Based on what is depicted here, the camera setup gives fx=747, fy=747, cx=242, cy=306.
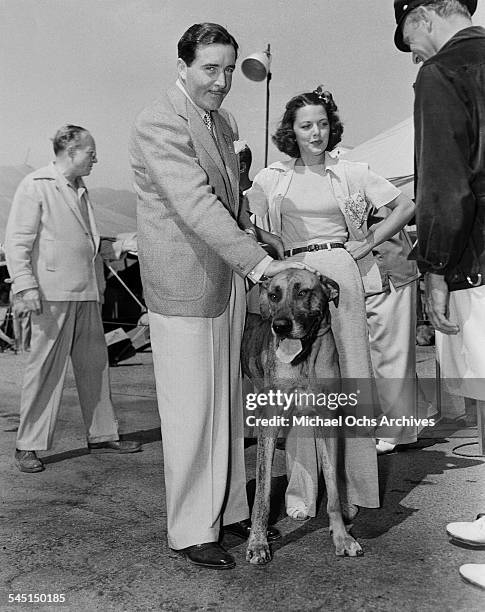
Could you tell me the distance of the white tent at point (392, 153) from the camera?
2.71 metres

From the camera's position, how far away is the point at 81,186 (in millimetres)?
3732

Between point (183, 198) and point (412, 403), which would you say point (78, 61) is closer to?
point (183, 198)

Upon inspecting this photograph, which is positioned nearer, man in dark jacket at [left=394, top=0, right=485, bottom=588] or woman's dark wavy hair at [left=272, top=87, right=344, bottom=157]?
man in dark jacket at [left=394, top=0, right=485, bottom=588]

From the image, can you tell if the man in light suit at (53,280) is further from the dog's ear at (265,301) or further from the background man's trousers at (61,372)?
the dog's ear at (265,301)

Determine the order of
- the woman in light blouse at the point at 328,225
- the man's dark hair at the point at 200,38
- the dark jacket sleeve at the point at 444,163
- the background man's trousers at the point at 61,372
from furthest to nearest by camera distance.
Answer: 1. the background man's trousers at the point at 61,372
2. the woman in light blouse at the point at 328,225
3. the man's dark hair at the point at 200,38
4. the dark jacket sleeve at the point at 444,163

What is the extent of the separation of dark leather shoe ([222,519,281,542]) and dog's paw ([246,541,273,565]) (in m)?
0.13

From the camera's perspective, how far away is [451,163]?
194cm

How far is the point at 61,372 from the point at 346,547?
181 cm

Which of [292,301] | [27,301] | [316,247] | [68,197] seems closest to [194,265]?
[292,301]

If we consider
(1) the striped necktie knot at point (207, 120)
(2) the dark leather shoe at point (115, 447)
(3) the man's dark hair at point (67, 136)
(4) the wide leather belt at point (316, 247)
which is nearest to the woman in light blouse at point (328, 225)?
(4) the wide leather belt at point (316, 247)

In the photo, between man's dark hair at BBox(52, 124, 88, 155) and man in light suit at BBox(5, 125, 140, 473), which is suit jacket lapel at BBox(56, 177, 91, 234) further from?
man's dark hair at BBox(52, 124, 88, 155)

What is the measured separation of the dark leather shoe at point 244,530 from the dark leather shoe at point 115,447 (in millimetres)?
1262

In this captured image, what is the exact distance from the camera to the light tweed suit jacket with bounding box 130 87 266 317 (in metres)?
2.16

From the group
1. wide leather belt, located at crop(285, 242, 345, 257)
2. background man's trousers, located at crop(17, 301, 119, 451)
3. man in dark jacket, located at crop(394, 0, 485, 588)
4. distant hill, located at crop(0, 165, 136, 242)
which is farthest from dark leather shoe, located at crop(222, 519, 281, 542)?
background man's trousers, located at crop(17, 301, 119, 451)
